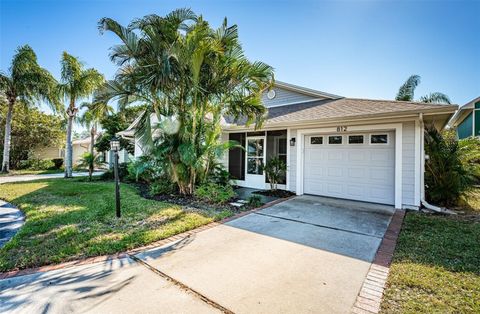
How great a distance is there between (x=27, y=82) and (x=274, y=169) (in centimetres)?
1749

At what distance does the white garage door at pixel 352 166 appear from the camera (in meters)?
7.04

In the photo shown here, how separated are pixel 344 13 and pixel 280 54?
306 cm

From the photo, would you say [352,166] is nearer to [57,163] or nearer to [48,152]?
[57,163]

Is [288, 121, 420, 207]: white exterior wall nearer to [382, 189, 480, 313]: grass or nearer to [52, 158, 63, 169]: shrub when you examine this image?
[382, 189, 480, 313]: grass

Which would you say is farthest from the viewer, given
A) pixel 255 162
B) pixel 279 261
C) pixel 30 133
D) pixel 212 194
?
pixel 30 133

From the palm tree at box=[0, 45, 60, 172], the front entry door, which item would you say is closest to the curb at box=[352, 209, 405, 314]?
the front entry door

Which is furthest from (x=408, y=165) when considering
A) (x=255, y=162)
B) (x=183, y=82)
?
(x=183, y=82)

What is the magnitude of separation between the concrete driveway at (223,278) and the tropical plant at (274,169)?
3.97 metres

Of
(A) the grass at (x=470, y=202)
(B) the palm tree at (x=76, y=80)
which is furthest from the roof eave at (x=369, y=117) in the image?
(B) the palm tree at (x=76, y=80)

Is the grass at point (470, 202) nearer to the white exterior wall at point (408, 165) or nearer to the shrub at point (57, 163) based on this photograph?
the white exterior wall at point (408, 165)

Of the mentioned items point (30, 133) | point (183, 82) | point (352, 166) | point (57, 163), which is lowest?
point (57, 163)

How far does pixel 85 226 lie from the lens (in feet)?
15.9

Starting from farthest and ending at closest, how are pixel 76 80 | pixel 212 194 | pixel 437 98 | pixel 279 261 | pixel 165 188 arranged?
pixel 437 98
pixel 76 80
pixel 165 188
pixel 212 194
pixel 279 261

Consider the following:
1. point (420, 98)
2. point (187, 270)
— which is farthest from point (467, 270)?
point (420, 98)
